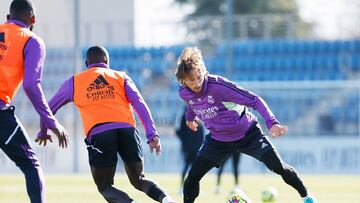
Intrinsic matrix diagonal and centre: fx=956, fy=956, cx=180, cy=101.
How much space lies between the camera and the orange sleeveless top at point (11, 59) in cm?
918

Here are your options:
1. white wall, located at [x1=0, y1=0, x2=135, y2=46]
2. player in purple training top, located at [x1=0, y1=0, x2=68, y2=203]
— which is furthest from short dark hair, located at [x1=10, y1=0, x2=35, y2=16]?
white wall, located at [x1=0, y1=0, x2=135, y2=46]

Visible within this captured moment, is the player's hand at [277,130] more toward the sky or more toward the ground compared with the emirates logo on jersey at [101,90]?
more toward the ground

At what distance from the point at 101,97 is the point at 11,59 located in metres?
1.25

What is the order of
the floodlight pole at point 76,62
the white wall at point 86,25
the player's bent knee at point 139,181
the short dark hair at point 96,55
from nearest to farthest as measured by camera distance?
the player's bent knee at point 139,181 → the short dark hair at point 96,55 → the floodlight pole at point 76,62 → the white wall at point 86,25

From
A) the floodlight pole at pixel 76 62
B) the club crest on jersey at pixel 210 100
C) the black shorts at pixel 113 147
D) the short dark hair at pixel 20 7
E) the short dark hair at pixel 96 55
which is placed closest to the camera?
the short dark hair at pixel 20 7

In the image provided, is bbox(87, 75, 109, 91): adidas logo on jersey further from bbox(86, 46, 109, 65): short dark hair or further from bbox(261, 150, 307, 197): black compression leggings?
bbox(261, 150, 307, 197): black compression leggings

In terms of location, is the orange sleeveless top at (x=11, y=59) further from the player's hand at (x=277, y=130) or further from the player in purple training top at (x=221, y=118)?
the player's hand at (x=277, y=130)

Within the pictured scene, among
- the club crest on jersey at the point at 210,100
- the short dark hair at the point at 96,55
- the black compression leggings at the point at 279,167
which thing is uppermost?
the short dark hair at the point at 96,55

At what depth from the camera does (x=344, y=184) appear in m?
20.8

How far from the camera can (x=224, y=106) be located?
35.1 ft

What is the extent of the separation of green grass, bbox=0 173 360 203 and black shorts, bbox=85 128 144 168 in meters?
5.27

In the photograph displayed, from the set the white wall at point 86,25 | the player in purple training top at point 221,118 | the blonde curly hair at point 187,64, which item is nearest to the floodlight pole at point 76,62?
the white wall at point 86,25

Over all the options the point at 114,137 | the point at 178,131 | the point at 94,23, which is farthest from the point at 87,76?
the point at 94,23

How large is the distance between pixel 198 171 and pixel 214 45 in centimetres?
2327
